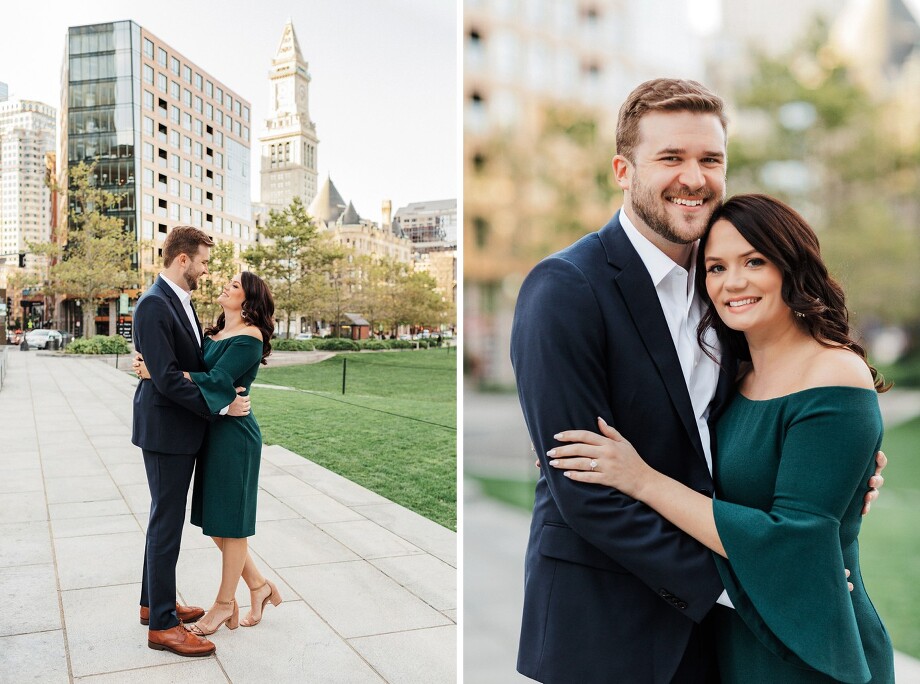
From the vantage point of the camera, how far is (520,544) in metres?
6.06

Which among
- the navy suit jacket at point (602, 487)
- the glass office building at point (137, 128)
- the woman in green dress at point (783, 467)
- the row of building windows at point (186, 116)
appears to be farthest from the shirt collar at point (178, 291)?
the row of building windows at point (186, 116)

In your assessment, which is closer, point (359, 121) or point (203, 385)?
point (203, 385)

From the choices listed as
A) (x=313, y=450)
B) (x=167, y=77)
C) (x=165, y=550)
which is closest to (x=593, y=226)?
(x=313, y=450)

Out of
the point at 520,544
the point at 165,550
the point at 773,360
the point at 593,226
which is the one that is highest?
the point at 593,226

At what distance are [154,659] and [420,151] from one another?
1154 cm

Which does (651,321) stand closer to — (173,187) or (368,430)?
(173,187)

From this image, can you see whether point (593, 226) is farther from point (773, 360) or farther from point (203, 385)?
point (773, 360)

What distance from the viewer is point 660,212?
1083 mm

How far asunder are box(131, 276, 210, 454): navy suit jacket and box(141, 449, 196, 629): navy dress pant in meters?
0.05

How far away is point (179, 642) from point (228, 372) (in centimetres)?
89

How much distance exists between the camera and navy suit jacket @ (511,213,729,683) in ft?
3.27

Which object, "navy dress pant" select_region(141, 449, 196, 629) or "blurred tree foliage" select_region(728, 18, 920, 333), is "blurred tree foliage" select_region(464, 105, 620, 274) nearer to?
"blurred tree foliage" select_region(728, 18, 920, 333)

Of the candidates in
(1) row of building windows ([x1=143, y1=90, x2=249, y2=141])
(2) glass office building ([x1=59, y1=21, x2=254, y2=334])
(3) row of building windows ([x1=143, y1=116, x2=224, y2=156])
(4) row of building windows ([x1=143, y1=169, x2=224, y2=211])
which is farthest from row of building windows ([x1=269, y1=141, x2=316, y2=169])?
(4) row of building windows ([x1=143, y1=169, x2=224, y2=211])

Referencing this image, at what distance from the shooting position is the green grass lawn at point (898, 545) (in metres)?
5.41
